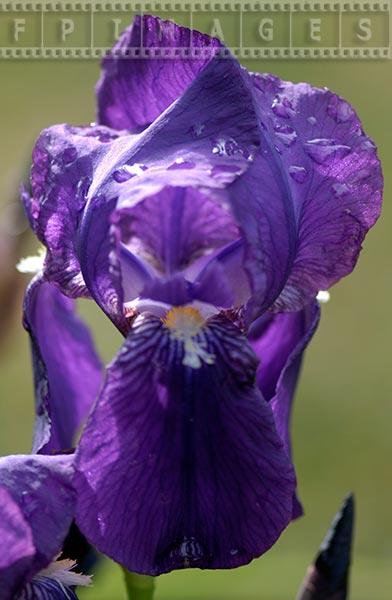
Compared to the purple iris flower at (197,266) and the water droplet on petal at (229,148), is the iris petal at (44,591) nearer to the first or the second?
the purple iris flower at (197,266)

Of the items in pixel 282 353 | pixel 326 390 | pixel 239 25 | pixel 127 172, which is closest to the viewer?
pixel 127 172

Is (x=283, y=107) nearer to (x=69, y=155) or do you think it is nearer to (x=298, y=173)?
(x=298, y=173)

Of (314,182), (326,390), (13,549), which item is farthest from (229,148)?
(326,390)

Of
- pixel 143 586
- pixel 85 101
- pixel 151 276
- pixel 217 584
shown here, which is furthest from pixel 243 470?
pixel 85 101

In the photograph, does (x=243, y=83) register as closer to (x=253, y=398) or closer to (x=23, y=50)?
(x=253, y=398)

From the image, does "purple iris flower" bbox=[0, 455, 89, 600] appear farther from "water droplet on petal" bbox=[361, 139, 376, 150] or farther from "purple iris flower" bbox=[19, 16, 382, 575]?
"water droplet on petal" bbox=[361, 139, 376, 150]

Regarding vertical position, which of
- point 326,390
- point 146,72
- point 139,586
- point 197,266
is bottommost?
point 326,390

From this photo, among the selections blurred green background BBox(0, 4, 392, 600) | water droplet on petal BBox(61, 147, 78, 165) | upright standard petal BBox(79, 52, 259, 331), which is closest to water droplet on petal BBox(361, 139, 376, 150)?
upright standard petal BBox(79, 52, 259, 331)
